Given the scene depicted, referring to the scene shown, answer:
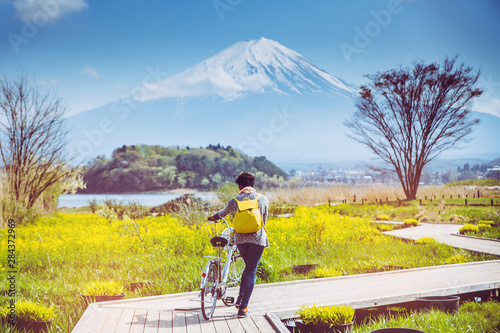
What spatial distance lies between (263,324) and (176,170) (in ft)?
→ 56.5

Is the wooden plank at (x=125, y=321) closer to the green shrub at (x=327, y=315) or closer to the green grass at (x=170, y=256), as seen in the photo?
the green grass at (x=170, y=256)

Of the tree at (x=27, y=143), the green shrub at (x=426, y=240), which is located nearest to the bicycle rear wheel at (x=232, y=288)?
the green shrub at (x=426, y=240)

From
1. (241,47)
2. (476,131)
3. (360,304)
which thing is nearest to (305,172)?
(476,131)

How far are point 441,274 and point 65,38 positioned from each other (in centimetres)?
905

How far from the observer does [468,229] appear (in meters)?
7.56

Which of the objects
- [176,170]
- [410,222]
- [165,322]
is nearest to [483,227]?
[410,222]

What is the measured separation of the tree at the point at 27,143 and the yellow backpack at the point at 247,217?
6.85 metres

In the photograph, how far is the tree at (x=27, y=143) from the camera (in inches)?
353

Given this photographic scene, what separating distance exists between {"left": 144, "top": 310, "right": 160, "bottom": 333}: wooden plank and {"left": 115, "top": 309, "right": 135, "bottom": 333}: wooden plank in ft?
0.46

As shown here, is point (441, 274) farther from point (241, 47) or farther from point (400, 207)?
point (241, 47)

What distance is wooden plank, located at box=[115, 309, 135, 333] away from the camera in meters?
3.31

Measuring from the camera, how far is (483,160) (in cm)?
734

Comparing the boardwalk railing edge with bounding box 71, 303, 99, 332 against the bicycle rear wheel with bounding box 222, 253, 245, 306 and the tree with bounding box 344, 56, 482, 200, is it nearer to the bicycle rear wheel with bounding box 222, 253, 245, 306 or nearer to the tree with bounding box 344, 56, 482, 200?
the bicycle rear wheel with bounding box 222, 253, 245, 306

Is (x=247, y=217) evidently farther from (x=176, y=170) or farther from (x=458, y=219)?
(x=176, y=170)
